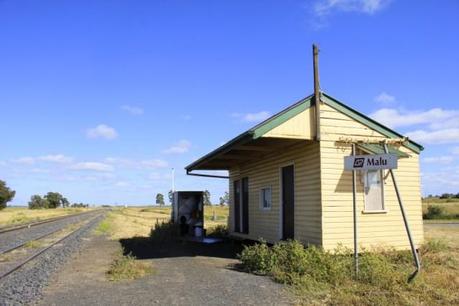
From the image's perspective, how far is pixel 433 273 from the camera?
33.4ft

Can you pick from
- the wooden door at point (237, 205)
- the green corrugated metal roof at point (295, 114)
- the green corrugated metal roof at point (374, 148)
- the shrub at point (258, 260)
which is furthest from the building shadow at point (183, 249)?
the green corrugated metal roof at point (374, 148)

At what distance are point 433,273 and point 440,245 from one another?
3.90 metres

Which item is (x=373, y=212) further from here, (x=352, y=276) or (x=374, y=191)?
(x=352, y=276)

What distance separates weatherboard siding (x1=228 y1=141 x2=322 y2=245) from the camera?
12.9m

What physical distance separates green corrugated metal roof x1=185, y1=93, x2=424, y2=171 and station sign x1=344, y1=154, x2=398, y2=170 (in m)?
2.70

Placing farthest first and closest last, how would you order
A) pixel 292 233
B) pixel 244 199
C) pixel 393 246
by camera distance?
pixel 244 199 < pixel 292 233 < pixel 393 246

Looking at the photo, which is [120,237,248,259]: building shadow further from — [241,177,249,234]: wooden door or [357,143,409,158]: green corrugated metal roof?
[357,143,409,158]: green corrugated metal roof

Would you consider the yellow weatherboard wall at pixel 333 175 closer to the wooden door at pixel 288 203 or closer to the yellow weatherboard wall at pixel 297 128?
the yellow weatherboard wall at pixel 297 128

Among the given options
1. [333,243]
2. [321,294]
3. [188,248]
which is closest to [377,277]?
[321,294]

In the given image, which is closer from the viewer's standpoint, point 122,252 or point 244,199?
point 122,252

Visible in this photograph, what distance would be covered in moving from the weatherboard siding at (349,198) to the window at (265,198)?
3736mm

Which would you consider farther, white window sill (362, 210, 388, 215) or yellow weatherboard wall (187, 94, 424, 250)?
white window sill (362, 210, 388, 215)

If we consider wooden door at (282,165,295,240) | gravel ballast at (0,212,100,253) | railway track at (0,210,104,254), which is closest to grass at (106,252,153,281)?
wooden door at (282,165,295,240)

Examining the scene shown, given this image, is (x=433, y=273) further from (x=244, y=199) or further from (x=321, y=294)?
(x=244, y=199)
